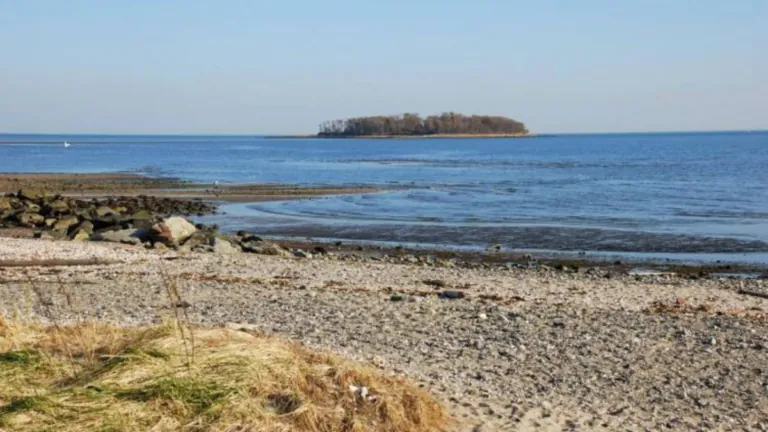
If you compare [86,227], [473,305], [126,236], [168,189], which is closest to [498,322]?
[473,305]

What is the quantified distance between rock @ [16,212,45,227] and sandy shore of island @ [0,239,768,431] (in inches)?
436

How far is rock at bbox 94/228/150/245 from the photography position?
2437cm

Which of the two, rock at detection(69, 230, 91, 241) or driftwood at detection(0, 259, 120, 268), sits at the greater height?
driftwood at detection(0, 259, 120, 268)

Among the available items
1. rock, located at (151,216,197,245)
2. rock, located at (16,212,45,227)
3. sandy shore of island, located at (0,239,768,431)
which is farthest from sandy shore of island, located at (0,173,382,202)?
sandy shore of island, located at (0,239,768,431)

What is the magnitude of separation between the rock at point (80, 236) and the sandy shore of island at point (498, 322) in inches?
176

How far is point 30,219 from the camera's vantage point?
3131cm

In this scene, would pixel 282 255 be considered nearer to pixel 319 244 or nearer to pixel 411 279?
pixel 319 244

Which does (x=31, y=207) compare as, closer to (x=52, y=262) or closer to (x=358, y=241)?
(x=358, y=241)

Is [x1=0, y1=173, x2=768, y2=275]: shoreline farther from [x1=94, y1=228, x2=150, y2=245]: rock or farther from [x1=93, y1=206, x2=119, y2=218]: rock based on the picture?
[x1=94, y1=228, x2=150, y2=245]: rock

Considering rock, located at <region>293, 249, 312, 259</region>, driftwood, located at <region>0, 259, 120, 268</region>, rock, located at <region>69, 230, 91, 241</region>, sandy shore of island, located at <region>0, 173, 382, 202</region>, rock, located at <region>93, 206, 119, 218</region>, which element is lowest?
sandy shore of island, located at <region>0, 173, 382, 202</region>

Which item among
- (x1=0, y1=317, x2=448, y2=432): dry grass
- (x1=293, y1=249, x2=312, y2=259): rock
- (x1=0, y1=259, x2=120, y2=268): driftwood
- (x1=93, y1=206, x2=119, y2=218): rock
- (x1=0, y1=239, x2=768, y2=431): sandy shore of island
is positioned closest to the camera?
(x1=0, y1=317, x2=448, y2=432): dry grass

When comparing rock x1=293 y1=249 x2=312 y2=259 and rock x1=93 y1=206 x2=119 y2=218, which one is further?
rock x1=93 y1=206 x2=119 y2=218

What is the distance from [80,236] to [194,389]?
20.0m

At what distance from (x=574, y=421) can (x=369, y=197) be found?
38359 mm
